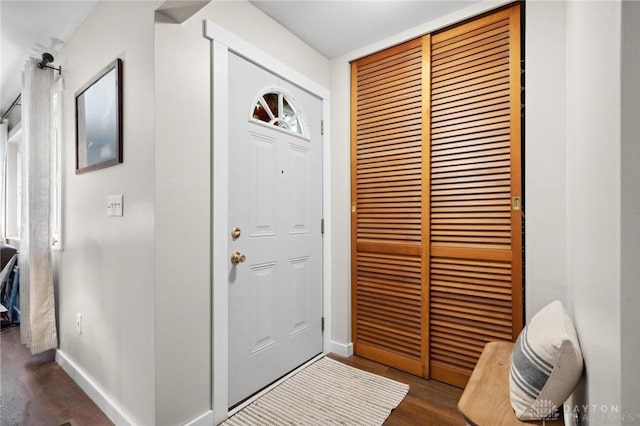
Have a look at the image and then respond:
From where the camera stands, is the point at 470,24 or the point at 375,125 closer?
the point at 470,24

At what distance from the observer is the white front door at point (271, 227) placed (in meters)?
1.78

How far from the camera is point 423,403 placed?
180 centimetres

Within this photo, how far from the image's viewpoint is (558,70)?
1602mm

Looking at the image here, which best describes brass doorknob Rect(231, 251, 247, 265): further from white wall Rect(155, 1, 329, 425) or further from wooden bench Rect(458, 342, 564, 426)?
wooden bench Rect(458, 342, 564, 426)

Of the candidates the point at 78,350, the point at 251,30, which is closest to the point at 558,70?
the point at 251,30

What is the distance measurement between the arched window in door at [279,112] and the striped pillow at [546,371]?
5.86 feet

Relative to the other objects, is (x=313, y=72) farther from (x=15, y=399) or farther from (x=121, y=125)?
(x=15, y=399)

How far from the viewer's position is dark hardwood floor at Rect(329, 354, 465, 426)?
5.43 feet

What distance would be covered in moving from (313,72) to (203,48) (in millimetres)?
993

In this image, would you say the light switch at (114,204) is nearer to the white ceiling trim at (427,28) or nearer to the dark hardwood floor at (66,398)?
the dark hardwood floor at (66,398)

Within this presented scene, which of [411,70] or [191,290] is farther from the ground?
[411,70]

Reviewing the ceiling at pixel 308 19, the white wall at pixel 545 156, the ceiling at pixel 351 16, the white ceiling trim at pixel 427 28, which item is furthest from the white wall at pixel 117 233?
the white wall at pixel 545 156

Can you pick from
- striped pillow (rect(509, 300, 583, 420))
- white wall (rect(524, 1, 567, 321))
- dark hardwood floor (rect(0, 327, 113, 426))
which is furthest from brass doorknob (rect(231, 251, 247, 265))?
white wall (rect(524, 1, 567, 321))

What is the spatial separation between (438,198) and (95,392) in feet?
8.07
